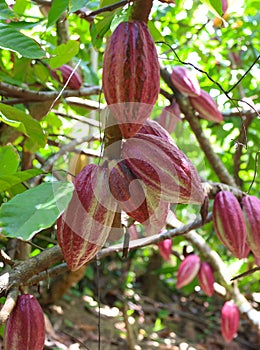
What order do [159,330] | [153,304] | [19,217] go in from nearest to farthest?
[19,217] → [159,330] → [153,304]

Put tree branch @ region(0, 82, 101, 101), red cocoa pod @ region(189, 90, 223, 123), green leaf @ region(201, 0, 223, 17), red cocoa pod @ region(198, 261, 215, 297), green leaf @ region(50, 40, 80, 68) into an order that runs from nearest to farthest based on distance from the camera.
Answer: green leaf @ region(201, 0, 223, 17)
green leaf @ region(50, 40, 80, 68)
tree branch @ region(0, 82, 101, 101)
red cocoa pod @ region(189, 90, 223, 123)
red cocoa pod @ region(198, 261, 215, 297)

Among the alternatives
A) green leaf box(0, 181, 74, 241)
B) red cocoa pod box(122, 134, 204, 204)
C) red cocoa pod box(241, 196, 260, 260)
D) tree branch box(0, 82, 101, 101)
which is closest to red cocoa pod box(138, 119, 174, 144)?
red cocoa pod box(122, 134, 204, 204)

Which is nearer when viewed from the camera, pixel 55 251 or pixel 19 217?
pixel 19 217

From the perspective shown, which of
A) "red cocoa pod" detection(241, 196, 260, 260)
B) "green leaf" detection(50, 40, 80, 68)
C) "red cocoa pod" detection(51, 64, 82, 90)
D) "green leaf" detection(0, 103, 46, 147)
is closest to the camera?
"green leaf" detection(0, 103, 46, 147)

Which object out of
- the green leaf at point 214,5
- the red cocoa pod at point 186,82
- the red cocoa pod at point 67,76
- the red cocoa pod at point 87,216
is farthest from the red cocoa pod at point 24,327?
the red cocoa pod at point 186,82

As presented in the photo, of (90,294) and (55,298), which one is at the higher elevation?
(55,298)

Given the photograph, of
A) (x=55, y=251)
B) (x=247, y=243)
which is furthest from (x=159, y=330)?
(x=55, y=251)

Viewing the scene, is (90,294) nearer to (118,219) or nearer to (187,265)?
(187,265)

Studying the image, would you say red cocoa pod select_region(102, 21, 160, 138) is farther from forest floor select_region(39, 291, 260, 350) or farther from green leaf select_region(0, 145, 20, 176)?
forest floor select_region(39, 291, 260, 350)
